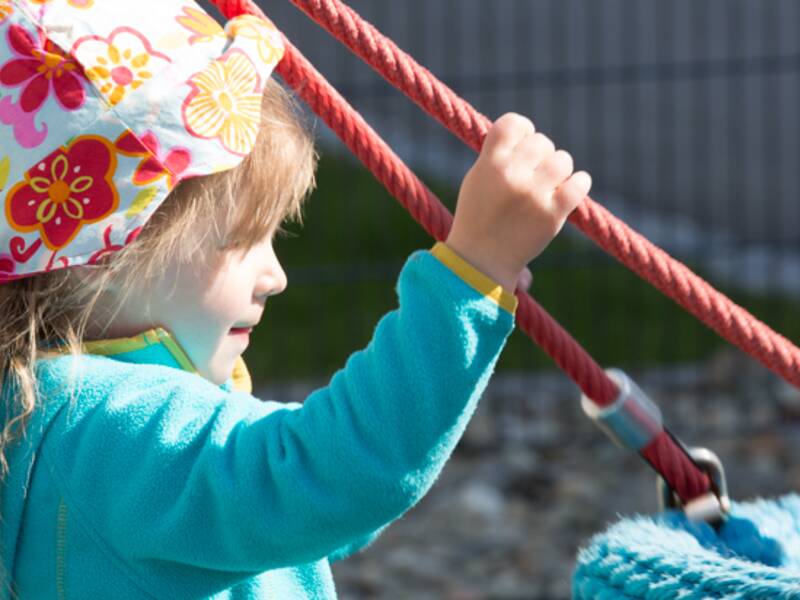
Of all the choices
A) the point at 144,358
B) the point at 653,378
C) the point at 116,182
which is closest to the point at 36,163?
the point at 116,182

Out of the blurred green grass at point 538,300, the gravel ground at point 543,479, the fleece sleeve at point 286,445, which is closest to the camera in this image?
the fleece sleeve at point 286,445

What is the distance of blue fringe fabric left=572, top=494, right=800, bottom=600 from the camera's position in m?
1.34

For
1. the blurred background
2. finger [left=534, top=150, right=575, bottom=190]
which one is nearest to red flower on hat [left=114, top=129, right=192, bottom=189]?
finger [left=534, top=150, right=575, bottom=190]

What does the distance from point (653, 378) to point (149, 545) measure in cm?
396

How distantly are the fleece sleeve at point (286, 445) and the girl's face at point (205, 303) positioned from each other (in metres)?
0.07

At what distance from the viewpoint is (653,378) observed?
5.04m

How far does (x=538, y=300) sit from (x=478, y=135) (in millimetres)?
4281

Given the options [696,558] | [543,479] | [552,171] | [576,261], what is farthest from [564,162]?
[576,261]

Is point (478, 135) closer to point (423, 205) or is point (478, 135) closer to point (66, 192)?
point (423, 205)

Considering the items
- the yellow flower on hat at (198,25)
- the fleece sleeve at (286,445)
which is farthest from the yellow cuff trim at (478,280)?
the yellow flower on hat at (198,25)

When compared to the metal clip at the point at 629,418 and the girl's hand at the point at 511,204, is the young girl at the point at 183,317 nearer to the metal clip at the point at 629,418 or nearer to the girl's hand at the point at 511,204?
the girl's hand at the point at 511,204

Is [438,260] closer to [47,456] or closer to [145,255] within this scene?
[145,255]

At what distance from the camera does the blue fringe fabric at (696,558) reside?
4.39 ft

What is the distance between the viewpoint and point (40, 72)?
128cm
